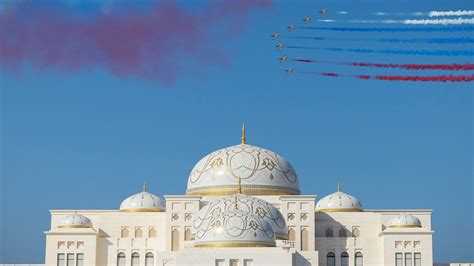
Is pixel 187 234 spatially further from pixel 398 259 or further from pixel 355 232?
pixel 398 259

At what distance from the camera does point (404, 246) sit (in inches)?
2387

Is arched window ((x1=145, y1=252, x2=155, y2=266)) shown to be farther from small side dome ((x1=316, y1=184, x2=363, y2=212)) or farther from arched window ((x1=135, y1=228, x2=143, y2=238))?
small side dome ((x1=316, y1=184, x2=363, y2=212))

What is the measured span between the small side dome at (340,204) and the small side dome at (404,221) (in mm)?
4101

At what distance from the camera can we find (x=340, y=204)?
65.9 m

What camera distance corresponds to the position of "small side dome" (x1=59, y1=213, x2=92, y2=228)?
205 feet

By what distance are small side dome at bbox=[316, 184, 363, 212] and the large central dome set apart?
2181 millimetres

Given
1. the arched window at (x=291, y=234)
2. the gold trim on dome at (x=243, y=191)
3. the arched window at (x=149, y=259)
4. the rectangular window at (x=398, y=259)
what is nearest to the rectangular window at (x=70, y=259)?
the arched window at (x=149, y=259)

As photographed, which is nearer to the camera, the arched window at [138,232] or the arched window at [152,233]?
the arched window at [152,233]

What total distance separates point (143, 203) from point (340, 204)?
1303 centimetres

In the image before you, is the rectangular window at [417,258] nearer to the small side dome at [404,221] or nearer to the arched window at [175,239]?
the small side dome at [404,221]

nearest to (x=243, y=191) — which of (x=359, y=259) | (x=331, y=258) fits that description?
(x=331, y=258)

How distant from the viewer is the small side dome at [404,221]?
6144 centimetres

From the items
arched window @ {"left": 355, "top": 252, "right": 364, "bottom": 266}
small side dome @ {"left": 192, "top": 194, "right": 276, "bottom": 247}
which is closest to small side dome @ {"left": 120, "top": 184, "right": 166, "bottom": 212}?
small side dome @ {"left": 192, "top": 194, "right": 276, "bottom": 247}

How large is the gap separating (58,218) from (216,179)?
436 inches
